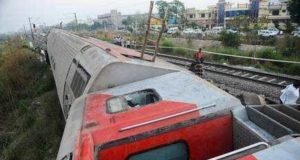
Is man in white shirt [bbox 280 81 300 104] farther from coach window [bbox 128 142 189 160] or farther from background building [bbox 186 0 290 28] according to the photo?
background building [bbox 186 0 290 28]

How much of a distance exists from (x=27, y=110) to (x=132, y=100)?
1302 cm

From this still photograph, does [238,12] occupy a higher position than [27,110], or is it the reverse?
[238,12]

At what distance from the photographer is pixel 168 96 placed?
12.9 ft

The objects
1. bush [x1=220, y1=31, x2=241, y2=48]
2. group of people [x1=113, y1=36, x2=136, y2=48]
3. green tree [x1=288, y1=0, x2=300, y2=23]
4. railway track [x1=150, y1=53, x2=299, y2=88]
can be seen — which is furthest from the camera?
bush [x1=220, y1=31, x2=241, y2=48]

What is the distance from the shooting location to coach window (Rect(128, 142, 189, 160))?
10.2ft

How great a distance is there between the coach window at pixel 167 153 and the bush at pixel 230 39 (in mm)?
24884

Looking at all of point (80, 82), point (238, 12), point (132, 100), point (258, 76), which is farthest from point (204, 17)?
point (132, 100)

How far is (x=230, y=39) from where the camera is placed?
2725 cm

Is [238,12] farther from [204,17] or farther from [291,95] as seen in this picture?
[291,95]

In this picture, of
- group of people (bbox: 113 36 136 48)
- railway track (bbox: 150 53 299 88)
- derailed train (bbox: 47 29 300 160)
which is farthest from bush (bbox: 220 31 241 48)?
derailed train (bbox: 47 29 300 160)

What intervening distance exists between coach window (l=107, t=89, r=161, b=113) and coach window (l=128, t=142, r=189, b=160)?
0.79 metres

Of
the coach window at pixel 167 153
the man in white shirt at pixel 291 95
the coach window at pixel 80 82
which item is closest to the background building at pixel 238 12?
the man in white shirt at pixel 291 95

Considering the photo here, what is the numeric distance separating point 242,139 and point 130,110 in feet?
4.35

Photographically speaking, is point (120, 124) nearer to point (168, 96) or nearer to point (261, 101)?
point (168, 96)
